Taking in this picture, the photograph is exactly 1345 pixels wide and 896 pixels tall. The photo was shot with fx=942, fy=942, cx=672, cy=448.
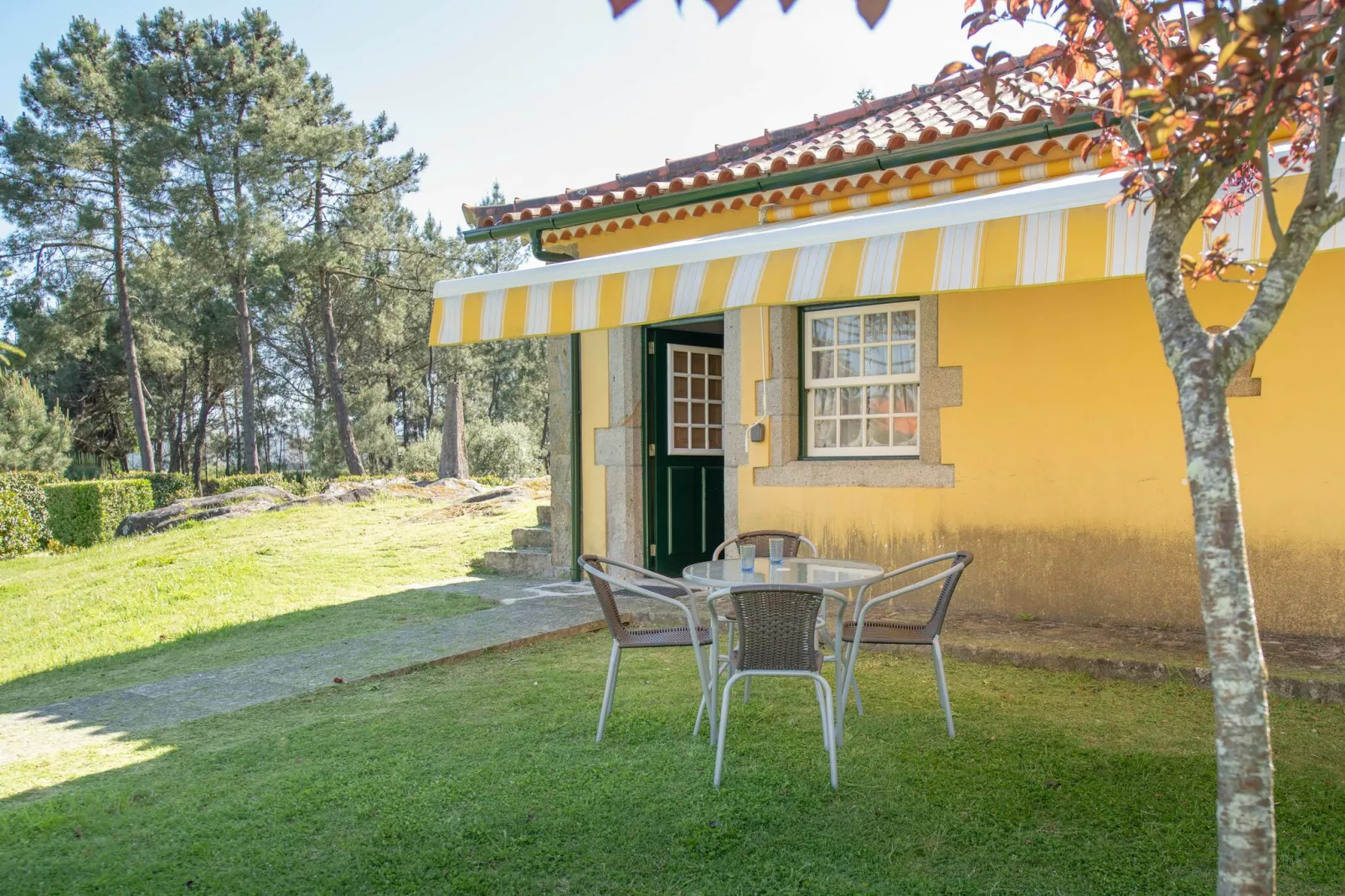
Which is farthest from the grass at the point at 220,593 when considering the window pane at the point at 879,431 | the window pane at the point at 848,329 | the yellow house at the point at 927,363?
the window pane at the point at 848,329

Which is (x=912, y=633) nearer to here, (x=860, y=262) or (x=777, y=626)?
(x=777, y=626)

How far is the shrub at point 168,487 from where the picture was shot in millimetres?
26875

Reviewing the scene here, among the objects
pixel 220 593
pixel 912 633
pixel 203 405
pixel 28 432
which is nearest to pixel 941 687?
pixel 912 633

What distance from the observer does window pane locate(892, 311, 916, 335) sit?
8188 mm

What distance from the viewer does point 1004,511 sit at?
25.1 feet

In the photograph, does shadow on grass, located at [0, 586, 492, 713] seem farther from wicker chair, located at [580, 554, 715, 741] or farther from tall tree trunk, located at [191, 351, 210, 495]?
tall tree trunk, located at [191, 351, 210, 495]

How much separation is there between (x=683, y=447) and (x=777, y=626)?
243 inches

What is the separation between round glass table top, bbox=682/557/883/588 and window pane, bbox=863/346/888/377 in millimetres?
2990

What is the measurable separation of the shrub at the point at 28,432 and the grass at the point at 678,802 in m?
32.5

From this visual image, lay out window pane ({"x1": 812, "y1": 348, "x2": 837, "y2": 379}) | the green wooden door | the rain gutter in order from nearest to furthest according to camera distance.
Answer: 1. the rain gutter
2. window pane ({"x1": 812, "y1": 348, "x2": 837, "y2": 379})
3. the green wooden door

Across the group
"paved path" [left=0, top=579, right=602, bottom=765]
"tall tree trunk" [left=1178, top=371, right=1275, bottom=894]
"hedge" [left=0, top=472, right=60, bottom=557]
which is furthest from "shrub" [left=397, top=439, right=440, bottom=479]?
"tall tree trunk" [left=1178, top=371, right=1275, bottom=894]

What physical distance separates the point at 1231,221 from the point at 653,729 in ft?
13.1

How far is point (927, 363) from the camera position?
7934 mm

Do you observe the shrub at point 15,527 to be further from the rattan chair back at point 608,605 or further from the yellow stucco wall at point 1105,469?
the rattan chair back at point 608,605
